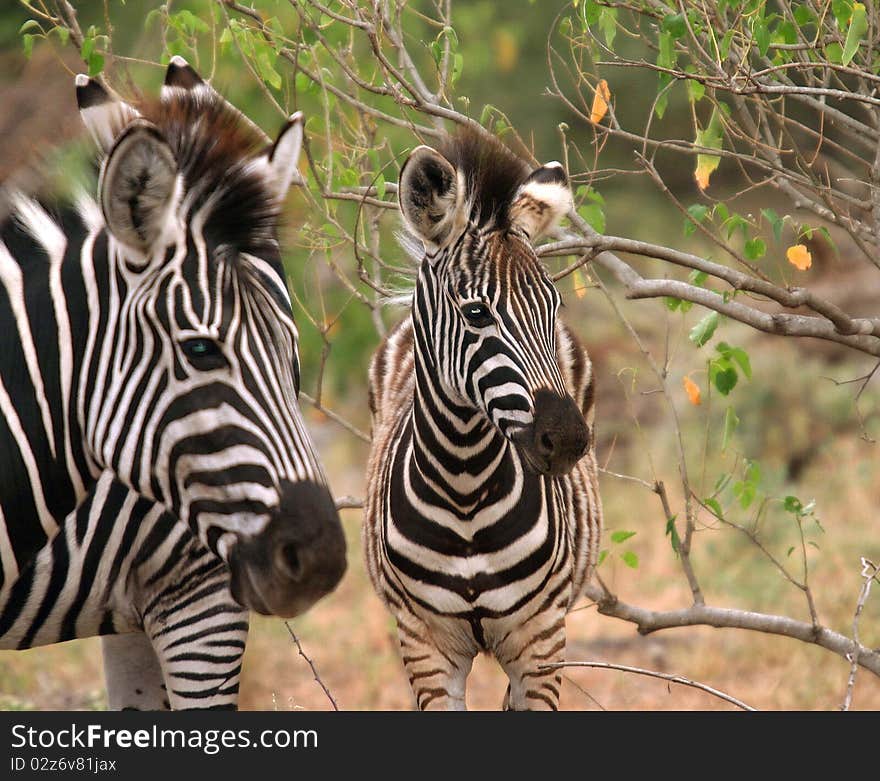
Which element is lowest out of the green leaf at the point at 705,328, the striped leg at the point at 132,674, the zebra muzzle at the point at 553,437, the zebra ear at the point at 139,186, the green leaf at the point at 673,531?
the striped leg at the point at 132,674

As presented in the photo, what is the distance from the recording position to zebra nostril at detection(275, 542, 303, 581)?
9.40 ft

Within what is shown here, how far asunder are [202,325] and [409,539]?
173 centimetres

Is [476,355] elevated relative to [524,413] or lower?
elevated

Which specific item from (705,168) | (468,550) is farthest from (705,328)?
→ (468,550)

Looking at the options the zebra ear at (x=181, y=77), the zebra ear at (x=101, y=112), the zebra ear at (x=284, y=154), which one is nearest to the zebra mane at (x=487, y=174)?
the zebra ear at (x=181, y=77)

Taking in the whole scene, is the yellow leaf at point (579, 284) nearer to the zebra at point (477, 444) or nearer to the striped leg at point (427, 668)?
the zebra at point (477, 444)

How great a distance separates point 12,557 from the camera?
131 inches

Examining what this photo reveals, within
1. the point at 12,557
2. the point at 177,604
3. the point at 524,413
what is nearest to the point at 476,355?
the point at 524,413

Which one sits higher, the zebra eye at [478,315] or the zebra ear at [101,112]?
the zebra ear at [101,112]

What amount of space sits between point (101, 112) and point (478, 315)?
4.78ft

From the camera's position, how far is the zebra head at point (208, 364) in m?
2.90

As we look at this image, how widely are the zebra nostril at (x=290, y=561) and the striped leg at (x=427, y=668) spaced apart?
5.77 feet
